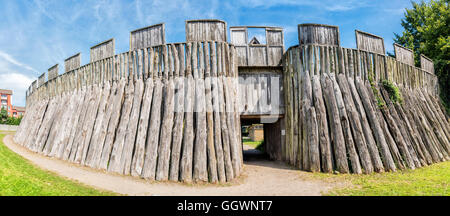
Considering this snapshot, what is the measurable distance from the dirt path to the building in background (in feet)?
255

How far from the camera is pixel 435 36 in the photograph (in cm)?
1803

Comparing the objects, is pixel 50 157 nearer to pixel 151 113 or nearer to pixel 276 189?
pixel 151 113

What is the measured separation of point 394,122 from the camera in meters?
10.3

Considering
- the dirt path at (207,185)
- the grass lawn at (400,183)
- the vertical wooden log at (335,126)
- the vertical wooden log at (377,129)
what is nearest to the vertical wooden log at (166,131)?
the dirt path at (207,185)

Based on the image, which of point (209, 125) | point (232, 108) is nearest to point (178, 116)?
point (209, 125)

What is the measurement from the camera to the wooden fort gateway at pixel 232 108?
8.97 meters

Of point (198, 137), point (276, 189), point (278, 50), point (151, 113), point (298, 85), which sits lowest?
point (276, 189)

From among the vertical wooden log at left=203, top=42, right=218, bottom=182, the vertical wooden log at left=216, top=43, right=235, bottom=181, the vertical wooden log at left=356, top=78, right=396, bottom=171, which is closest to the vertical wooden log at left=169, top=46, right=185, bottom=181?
the vertical wooden log at left=203, top=42, right=218, bottom=182

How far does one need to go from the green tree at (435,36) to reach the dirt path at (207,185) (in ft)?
49.1

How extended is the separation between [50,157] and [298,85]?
1303cm

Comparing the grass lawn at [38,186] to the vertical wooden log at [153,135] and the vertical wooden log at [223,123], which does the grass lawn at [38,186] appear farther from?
the vertical wooden log at [223,123]

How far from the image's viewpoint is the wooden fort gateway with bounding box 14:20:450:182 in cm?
897
